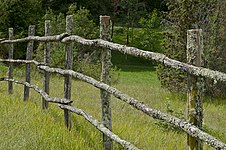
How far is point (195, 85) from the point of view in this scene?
12.7 feet

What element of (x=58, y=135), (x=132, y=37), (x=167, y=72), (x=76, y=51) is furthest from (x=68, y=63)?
(x=132, y=37)

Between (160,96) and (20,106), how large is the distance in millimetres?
7062

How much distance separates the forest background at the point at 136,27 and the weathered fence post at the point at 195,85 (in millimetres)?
637

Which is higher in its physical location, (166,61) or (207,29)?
(166,61)

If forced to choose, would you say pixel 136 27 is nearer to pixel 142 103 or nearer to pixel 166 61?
pixel 142 103

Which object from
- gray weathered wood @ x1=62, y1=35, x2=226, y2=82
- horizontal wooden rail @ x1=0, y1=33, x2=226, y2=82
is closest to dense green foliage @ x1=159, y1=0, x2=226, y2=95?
horizontal wooden rail @ x1=0, y1=33, x2=226, y2=82

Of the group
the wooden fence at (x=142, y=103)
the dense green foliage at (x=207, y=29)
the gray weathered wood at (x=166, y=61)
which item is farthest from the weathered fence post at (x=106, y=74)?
the dense green foliage at (x=207, y=29)

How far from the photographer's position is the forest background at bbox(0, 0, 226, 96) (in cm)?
1428

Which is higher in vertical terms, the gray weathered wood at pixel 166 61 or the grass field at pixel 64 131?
the gray weathered wood at pixel 166 61

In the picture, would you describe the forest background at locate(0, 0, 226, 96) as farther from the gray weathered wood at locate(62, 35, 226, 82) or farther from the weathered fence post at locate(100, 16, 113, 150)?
the weathered fence post at locate(100, 16, 113, 150)

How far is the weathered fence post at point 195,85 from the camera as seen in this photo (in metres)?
3.86

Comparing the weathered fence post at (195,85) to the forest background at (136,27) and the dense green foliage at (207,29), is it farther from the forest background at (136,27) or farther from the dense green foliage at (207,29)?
the dense green foliage at (207,29)

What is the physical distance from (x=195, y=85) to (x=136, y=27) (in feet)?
148

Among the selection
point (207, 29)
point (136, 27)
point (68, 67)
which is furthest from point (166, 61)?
point (136, 27)
